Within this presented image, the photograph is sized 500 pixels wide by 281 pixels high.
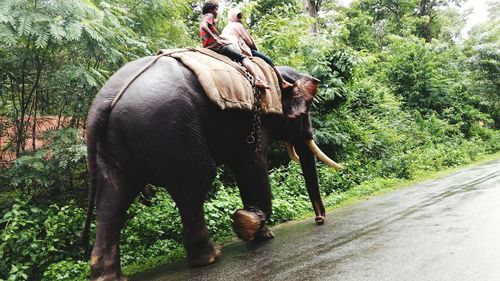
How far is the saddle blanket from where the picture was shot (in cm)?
341

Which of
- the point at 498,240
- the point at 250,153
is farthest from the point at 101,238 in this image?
the point at 498,240

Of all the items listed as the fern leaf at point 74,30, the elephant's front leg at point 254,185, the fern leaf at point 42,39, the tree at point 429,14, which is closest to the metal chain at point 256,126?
the elephant's front leg at point 254,185

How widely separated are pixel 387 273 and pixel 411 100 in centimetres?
1377

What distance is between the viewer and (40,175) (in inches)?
167

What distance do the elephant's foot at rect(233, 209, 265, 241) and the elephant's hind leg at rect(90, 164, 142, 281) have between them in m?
1.03

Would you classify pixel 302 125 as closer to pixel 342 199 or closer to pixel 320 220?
pixel 320 220

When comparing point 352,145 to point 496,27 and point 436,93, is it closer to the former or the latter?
point 436,93

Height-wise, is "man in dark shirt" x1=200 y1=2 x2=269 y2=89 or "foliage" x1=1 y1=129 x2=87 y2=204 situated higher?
"man in dark shirt" x1=200 y1=2 x2=269 y2=89

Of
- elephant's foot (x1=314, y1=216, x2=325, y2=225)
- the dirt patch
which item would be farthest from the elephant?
the dirt patch

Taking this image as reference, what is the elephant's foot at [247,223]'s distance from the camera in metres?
3.70

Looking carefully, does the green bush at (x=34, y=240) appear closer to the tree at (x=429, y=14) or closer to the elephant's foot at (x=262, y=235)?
the elephant's foot at (x=262, y=235)

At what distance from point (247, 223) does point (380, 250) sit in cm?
118

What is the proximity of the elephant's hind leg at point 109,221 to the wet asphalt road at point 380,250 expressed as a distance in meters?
0.40

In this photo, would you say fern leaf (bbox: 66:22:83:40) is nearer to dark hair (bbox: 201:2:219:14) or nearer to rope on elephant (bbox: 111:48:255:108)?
rope on elephant (bbox: 111:48:255:108)
